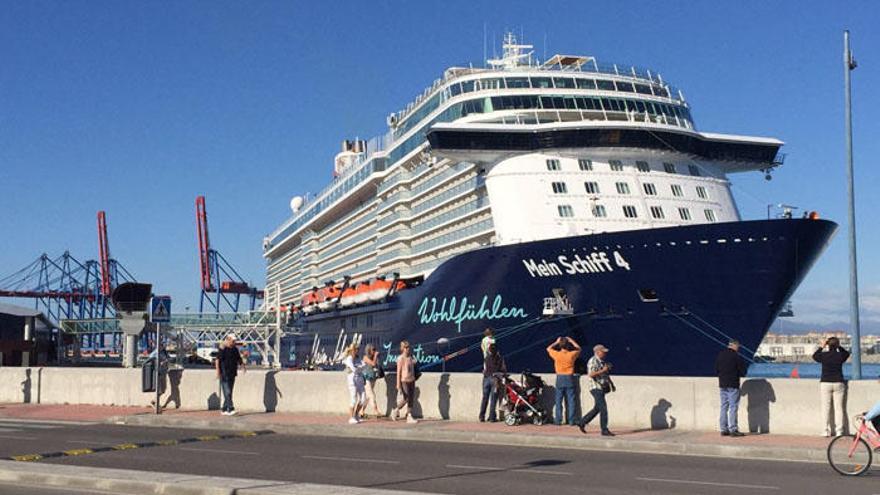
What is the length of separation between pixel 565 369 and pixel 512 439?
1.56 metres

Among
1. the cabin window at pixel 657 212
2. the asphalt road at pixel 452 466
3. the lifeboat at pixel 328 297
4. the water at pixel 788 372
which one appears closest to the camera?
the asphalt road at pixel 452 466

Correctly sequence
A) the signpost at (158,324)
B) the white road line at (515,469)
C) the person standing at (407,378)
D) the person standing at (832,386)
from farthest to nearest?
the signpost at (158,324)
the person standing at (407,378)
the person standing at (832,386)
the white road line at (515,469)

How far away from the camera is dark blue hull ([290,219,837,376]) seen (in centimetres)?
2698

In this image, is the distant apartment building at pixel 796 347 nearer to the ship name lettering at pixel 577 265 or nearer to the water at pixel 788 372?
the water at pixel 788 372

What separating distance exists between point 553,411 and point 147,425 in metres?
8.16

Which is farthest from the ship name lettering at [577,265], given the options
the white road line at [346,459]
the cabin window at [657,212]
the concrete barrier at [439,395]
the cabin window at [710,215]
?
the white road line at [346,459]

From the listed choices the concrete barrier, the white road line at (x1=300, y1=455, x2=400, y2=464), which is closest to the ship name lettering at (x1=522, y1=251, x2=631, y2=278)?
the concrete barrier

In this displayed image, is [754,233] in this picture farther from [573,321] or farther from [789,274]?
[573,321]

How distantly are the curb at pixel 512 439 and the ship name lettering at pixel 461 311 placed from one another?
43.8ft

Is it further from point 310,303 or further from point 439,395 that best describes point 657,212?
point 310,303

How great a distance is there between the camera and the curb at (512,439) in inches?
562

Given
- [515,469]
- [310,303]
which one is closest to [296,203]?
[310,303]

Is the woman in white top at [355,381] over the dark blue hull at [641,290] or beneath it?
beneath

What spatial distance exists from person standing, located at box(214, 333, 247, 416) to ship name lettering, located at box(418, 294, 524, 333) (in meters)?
12.1
